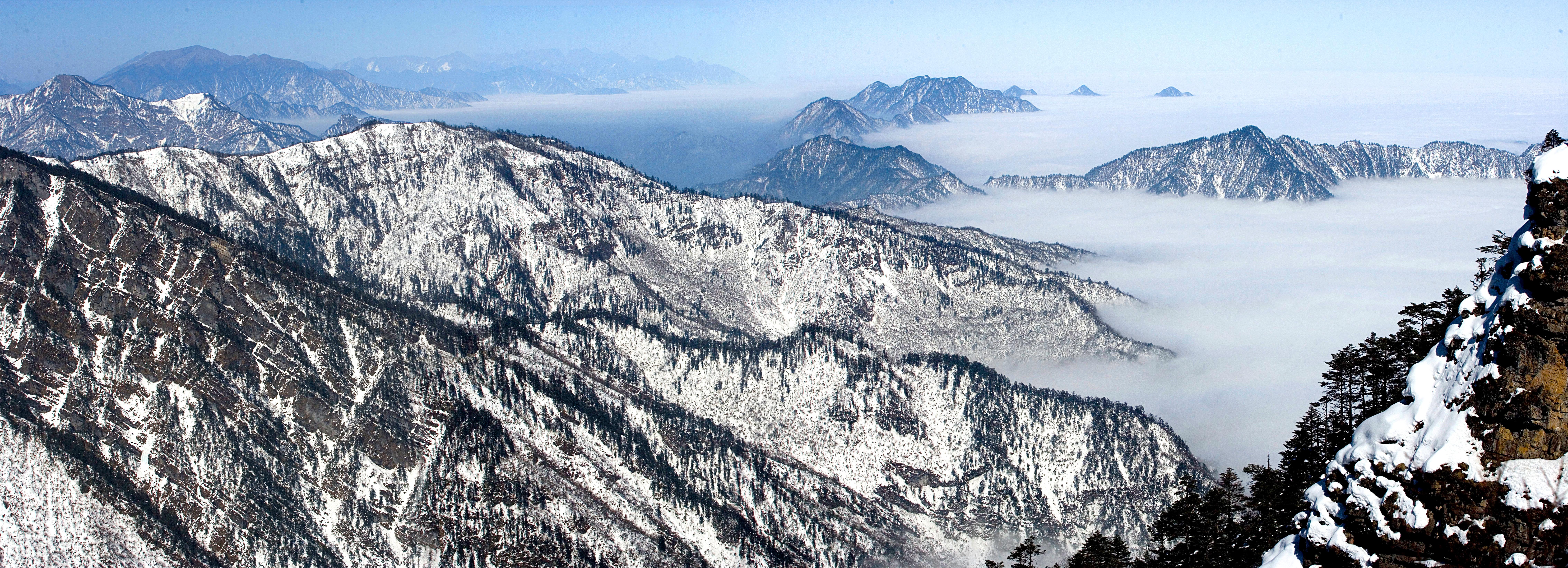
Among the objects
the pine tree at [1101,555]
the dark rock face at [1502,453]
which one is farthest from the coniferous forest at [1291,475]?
the dark rock face at [1502,453]

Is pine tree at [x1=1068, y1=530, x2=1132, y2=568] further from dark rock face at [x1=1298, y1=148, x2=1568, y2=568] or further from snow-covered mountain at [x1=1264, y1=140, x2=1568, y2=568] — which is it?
dark rock face at [x1=1298, y1=148, x2=1568, y2=568]

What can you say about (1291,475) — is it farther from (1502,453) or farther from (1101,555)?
(1502,453)

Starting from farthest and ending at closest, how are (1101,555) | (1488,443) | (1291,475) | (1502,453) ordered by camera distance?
1. (1101,555)
2. (1291,475)
3. (1488,443)
4. (1502,453)

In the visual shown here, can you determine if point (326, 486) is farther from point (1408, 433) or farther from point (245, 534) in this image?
point (1408, 433)

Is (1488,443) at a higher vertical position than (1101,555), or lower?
higher

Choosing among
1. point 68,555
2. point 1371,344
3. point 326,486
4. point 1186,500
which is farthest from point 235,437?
point 1371,344

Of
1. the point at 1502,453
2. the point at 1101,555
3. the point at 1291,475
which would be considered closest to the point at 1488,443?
the point at 1502,453

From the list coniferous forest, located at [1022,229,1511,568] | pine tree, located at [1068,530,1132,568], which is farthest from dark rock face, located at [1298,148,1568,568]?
pine tree, located at [1068,530,1132,568]
